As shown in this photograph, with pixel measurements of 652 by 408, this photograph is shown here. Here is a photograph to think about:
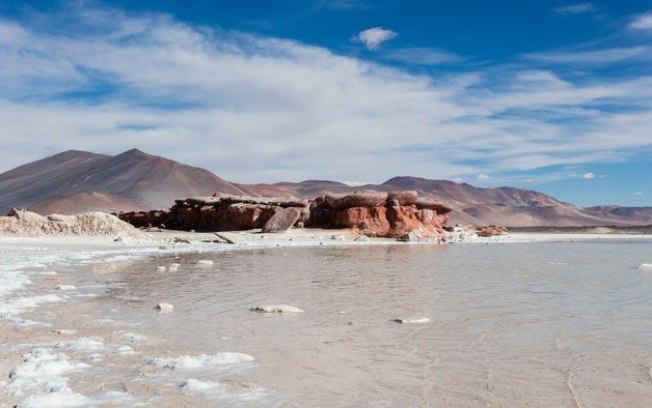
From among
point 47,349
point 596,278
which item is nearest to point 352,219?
point 596,278

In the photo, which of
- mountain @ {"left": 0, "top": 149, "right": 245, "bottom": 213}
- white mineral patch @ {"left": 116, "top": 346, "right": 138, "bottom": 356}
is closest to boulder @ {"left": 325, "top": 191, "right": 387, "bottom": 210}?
white mineral patch @ {"left": 116, "top": 346, "right": 138, "bottom": 356}

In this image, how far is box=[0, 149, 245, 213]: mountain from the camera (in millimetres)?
96250

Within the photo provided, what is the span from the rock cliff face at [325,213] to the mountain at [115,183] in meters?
51.5

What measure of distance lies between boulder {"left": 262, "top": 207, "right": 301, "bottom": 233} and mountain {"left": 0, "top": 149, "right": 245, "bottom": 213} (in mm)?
59255

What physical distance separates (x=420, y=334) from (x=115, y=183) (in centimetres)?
11101

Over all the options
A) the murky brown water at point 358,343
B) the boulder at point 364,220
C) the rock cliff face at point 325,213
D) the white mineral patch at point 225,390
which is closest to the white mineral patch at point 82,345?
the murky brown water at point 358,343

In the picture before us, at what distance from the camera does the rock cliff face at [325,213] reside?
37547 millimetres

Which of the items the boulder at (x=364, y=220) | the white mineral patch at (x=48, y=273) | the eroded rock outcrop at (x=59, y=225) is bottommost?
the white mineral patch at (x=48, y=273)

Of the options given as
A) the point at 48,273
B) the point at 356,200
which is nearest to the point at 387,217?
the point at 356,200

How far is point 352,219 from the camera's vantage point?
3794cm

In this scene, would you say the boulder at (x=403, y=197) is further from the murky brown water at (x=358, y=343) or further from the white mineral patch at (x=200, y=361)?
the white mineral patch at (x=200, y=361)

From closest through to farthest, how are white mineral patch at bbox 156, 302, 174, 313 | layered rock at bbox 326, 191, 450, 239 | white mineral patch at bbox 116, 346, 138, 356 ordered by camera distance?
white mineral patch at bbox 116, 346, 138, 356
white mineral patch at bbox 156, 302, 174, 313
layered rock at bbox 326, 191, 450, 239

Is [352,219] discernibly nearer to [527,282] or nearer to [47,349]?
[527,282]

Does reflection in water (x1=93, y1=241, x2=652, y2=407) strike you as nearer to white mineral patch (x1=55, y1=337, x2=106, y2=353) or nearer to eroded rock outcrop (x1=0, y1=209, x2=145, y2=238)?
white mineral patch (x1=55, y1=337, x2=106, y2=353)
